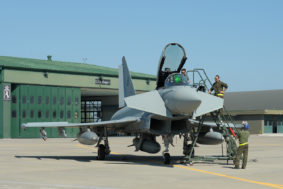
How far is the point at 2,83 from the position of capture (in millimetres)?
51594

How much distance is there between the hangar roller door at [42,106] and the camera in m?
54.0

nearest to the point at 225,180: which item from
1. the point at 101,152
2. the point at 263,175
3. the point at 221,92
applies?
the point at 263,175

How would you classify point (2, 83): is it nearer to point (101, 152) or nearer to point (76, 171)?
point (101, 152)

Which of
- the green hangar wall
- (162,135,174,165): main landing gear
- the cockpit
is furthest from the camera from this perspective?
the green hangar wall

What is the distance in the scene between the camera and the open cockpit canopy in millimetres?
17688

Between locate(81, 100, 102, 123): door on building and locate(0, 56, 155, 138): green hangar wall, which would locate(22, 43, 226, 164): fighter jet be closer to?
locate(0, 56, 155, 138): green hangar wall

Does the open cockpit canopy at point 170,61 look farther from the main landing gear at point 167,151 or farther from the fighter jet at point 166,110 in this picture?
the main landing gear at point 167,151

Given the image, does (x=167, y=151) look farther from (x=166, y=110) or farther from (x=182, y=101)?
(x=182, y=101)

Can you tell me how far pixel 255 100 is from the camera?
3561 inches

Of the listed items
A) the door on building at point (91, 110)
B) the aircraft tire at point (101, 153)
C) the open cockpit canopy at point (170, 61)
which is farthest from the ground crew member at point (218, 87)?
the door on building at point (91, 110)

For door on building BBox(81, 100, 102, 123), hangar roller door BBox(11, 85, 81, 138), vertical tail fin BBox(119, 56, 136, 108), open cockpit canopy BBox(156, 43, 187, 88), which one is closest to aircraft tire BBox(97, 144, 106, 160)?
open cockpit canopy BBox(156, 43, 187, 88)

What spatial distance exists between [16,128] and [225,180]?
149 feet

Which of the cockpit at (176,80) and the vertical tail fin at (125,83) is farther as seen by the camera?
the vertical tail fin at (125,83)

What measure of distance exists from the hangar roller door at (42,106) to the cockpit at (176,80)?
40263mm
